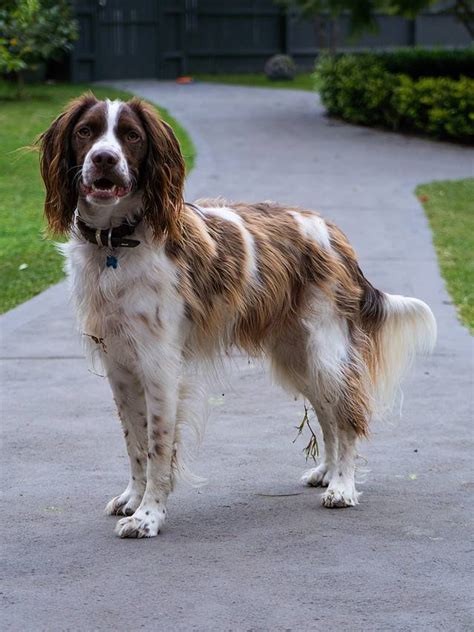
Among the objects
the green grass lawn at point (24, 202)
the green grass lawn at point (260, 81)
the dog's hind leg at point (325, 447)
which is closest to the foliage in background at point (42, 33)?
the green grass lawn at point (24, 202)

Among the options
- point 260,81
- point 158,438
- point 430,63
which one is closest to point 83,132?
point 158,438

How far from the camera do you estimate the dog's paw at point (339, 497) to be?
5398mm

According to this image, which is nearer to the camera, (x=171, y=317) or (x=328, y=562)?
(x=328, y=562)

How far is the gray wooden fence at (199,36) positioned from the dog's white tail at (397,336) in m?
21.8

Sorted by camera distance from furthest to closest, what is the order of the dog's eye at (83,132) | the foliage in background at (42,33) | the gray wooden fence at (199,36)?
the gray wooden fence at (199,36) → the foliage in background at (42,33) → the dog's eye at (83,132)

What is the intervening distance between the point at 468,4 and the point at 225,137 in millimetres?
4813

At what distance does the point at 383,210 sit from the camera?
44.6ft

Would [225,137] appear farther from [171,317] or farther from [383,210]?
[171,317]

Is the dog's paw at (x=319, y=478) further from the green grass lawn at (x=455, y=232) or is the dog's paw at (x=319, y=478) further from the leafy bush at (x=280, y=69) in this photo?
the leafy bush at (x=280, y=69)

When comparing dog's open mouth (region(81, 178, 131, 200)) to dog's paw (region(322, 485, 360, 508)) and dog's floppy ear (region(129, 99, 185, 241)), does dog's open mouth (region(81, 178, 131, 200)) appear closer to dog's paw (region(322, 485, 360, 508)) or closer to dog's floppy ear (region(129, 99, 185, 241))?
dog's floppy ear (region(129, 99, 185, 241))

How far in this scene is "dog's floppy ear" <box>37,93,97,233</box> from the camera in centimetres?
490

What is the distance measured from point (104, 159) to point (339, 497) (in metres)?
1.85

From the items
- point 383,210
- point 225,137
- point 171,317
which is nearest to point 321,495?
point 171,317

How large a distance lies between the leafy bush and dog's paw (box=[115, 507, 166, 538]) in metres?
24.6
